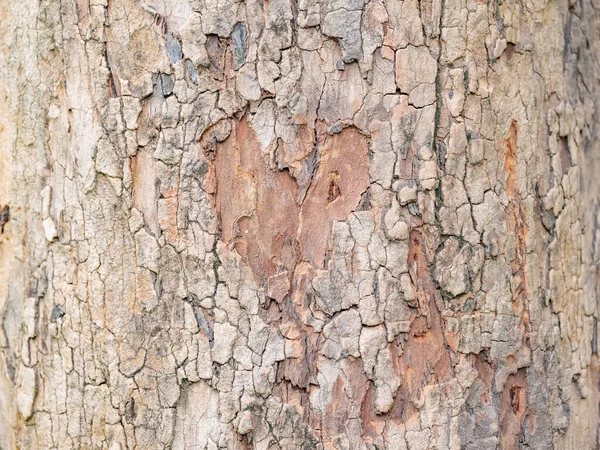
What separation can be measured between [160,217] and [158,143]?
0.47ft

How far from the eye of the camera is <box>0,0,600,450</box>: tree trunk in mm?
1330

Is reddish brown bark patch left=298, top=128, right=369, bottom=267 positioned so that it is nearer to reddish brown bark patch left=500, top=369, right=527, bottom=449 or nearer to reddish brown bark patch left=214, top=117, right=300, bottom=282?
reddish brown bark patch left=214, top=117, right=300, bottom=282

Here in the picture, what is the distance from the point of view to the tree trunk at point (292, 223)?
4.36ft

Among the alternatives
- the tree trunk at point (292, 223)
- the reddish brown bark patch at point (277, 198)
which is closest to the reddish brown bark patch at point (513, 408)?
the tree trunk at point (292, 223)

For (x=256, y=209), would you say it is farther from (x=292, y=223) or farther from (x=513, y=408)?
(x=513, y=408)

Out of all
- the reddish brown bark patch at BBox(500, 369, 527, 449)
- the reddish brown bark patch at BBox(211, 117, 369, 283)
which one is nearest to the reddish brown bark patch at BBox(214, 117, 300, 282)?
the reddish brown bark patch at BBox(211, 117, 369, 283)

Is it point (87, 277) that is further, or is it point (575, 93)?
point (575, 93)

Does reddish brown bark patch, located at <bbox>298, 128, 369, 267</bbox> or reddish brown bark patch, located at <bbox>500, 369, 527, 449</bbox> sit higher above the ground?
reddish brown bark patch, located at <bbox>298, 128, 369, 267</bbox>

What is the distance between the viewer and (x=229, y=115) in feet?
4.38

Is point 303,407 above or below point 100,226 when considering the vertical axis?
below

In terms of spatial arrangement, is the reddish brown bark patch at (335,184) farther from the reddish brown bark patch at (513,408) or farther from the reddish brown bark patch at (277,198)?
the reddish brown bark patch at (513,408)

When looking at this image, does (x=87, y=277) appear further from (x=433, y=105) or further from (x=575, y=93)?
(x=575, y=93)

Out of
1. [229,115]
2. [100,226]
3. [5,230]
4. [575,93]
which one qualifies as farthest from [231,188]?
[575,93]

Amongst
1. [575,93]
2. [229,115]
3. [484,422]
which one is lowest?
[484,422]
